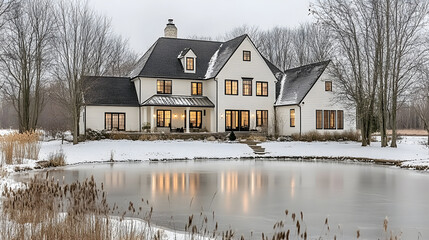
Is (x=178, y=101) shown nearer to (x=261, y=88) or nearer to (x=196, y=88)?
(x=196, y=88)

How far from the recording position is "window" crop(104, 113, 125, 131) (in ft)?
120

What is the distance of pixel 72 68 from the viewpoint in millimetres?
32688

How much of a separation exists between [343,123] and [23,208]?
35.5m

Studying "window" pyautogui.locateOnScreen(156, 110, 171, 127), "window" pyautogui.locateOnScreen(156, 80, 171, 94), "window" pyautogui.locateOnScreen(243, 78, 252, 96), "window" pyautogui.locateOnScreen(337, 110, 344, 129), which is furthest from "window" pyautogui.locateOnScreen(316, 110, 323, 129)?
"window" pyautogui.locateOnScreen(156, 80, 171, 94)

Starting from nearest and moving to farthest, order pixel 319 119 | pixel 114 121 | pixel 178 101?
1. pixel 114 121
2. pixel 178 101
3. pixel 319 119

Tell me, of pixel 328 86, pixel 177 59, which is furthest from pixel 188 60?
pixel 328 86

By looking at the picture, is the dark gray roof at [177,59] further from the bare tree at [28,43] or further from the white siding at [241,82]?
the bare tree at [28,43]

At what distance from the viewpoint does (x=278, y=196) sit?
12.8 meters

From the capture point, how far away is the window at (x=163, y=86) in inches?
1515

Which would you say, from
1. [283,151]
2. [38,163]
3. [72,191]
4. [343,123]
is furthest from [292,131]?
[72,191]

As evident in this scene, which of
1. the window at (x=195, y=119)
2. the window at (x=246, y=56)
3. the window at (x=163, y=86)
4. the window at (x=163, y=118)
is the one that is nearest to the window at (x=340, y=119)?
the window at (x=246, y=56)

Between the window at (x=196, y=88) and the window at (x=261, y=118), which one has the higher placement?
the window at (x=196, y=88)

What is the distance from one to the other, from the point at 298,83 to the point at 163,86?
13.3 metres

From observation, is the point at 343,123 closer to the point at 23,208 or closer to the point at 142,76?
the point at 142,76
